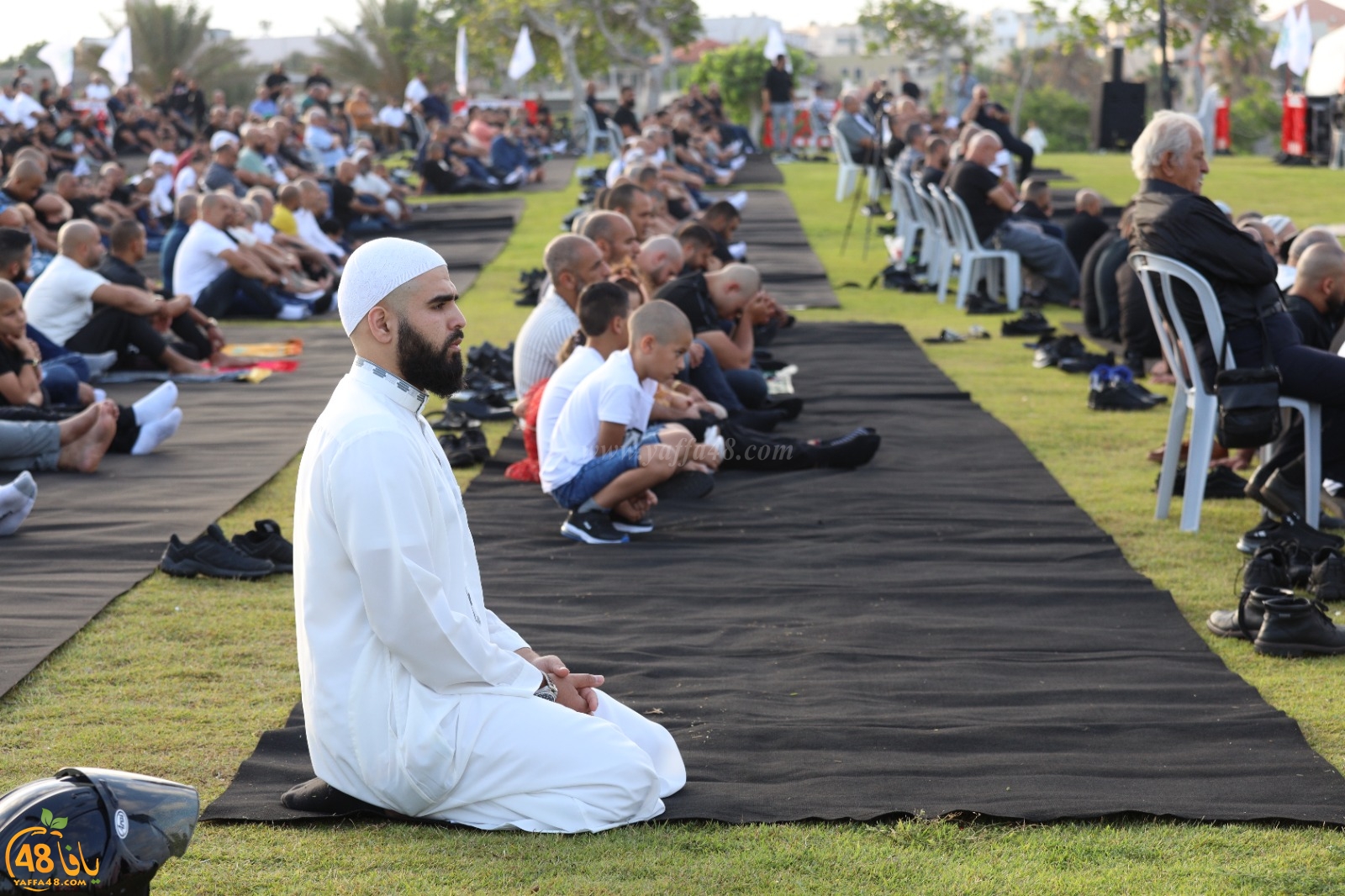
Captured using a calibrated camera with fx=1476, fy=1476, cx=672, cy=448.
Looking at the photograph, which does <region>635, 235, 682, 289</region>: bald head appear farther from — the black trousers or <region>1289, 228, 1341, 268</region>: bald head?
the black trousers

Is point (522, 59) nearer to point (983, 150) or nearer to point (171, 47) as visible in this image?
point (171, 47)

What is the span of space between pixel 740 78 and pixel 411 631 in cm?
3441

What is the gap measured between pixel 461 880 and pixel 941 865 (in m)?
1.02

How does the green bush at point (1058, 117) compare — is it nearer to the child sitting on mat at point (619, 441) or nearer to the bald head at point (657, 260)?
the bald head at point (657, 260)

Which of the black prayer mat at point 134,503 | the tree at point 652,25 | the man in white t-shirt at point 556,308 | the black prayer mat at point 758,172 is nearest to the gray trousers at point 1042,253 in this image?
the black prayer mat at point 134,503

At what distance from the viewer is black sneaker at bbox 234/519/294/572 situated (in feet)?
18.7

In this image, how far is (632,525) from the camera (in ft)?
20.5

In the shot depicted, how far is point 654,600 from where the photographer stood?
529 centimetres

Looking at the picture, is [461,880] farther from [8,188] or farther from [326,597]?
[8,188]

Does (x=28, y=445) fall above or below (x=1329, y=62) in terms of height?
below

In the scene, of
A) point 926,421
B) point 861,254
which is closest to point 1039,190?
point 861,254

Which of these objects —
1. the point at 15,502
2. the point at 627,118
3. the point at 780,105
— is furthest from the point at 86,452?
the point at 780,105

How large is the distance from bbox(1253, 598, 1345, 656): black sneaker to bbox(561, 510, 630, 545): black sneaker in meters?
2.53

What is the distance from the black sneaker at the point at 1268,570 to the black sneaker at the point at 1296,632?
0.27 m
